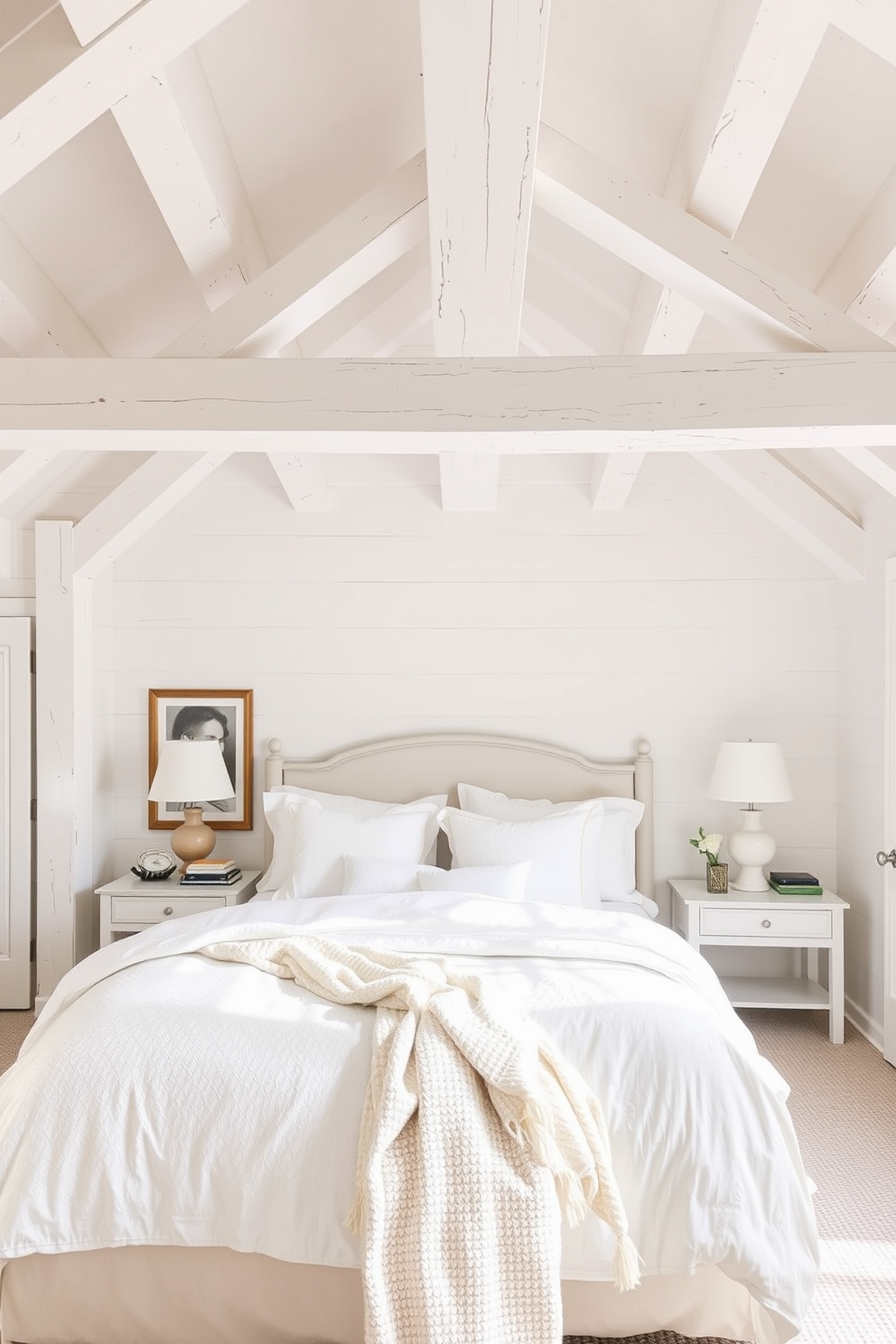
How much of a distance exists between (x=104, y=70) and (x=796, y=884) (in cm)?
360

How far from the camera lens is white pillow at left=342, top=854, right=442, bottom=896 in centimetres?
372

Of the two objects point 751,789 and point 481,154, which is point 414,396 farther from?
point 751,789

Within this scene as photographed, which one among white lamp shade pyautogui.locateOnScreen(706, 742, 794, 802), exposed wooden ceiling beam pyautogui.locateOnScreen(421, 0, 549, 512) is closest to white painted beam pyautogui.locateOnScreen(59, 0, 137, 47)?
exposed wooden ceiling beam pyautogui.locateOnScreen(421, 0, 549, 512)

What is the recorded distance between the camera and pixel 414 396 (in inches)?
99.3

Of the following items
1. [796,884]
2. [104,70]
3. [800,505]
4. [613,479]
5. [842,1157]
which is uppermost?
[104,70]

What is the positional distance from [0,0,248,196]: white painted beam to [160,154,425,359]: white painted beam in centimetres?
62

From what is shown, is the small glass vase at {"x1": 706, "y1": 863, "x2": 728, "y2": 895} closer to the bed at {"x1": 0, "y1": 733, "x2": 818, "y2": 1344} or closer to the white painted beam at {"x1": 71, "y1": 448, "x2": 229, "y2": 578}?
the bed at {"x1": 0, "y1": 733, "x2": 818, "y2": 1344}

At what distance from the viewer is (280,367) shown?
99.2 inches

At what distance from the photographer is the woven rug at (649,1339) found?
2.21m

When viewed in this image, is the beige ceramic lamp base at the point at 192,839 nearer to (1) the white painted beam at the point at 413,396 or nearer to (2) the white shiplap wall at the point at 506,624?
(2) the white shiplap wall at the point at 506,624

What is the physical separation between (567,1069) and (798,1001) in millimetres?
2189

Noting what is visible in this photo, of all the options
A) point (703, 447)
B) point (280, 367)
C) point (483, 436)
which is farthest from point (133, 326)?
point (703, 447)

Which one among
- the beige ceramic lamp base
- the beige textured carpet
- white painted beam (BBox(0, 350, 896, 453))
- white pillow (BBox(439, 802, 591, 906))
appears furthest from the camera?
the beige ceramic lamp base

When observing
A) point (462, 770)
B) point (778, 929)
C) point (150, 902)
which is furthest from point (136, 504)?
point (778, 929)
